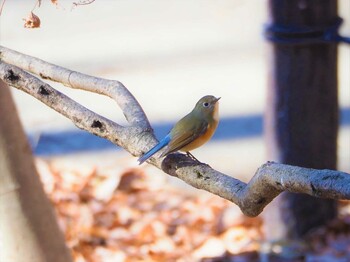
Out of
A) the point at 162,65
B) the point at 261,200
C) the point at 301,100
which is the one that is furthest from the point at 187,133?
the point at 162,65

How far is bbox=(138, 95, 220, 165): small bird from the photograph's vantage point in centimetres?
233

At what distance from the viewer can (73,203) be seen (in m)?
5.19

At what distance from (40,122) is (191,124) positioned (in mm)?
3976

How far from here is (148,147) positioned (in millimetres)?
2449

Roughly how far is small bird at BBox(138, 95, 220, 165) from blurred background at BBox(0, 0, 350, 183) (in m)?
2.64

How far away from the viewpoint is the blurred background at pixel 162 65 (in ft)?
18.7

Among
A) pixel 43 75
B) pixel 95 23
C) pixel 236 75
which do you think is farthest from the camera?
pixel 95 23

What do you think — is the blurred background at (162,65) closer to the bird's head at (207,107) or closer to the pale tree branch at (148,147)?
the pale tree branch at (148,147)

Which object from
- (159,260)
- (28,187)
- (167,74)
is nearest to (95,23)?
(167,74)

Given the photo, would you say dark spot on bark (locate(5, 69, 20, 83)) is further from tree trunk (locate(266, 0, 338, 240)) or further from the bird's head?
tree trunk (locate(266, 0, 338, 240))

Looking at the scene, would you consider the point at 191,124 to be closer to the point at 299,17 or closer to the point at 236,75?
the point at 299,17

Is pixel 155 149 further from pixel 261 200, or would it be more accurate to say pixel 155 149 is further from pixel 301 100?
pixel 301 100

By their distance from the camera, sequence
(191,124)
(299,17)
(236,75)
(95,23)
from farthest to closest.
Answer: (95,23)
(236,75)
(299,17)
(191,124)

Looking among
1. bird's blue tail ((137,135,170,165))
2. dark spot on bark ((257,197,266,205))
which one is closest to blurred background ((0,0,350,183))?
bird's blue tail ((137,135,170,165))
